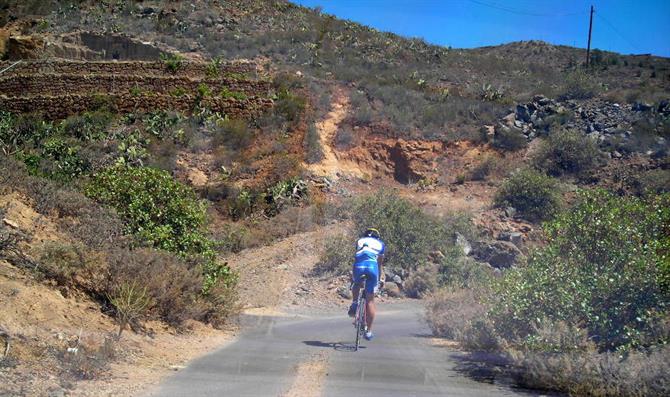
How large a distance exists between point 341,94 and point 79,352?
28.6 metres

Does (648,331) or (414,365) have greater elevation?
(648,331)

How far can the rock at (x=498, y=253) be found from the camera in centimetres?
2125

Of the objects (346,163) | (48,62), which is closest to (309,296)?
(346,163)

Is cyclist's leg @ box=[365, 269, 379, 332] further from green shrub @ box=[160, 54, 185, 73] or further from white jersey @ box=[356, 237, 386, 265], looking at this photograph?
green shrub @ box=[160, 54, 185, 73]

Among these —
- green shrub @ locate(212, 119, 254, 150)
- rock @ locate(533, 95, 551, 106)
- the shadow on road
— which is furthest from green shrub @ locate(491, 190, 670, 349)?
rock @ locate(533, 95, 551, 106)

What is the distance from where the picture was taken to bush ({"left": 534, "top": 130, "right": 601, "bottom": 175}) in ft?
99.9

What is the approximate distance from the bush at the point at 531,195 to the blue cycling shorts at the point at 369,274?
15991mm

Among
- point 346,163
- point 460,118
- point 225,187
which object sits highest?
point 460,118

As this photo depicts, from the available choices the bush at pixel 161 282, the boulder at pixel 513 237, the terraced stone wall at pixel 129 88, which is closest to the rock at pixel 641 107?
the boulder at pixel 513 237

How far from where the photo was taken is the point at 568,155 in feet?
101

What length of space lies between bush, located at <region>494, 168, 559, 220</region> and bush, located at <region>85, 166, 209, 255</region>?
49.0 feet

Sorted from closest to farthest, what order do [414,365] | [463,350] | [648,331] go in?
1. [648,331]
2. [414,365]
3. [463,350]

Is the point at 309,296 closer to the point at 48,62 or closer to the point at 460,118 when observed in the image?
the point at 460,118

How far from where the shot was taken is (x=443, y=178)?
3138 centimetres
